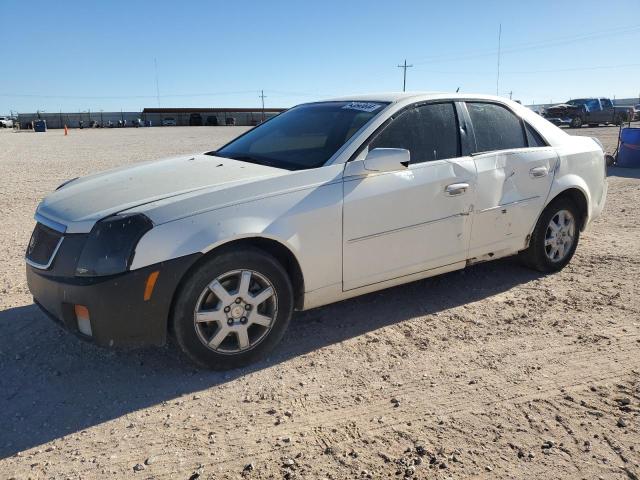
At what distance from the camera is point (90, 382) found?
3.24 metres

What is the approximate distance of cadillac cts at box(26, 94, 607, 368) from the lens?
119 inches

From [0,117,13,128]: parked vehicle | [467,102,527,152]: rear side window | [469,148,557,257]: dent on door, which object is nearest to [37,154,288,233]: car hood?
[469,148,557,257]: dent on door

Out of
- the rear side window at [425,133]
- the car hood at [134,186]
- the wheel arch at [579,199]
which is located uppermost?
the rear side window at [425,133]

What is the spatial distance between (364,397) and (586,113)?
35.5 meters

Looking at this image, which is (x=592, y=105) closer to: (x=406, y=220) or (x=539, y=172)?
(x=539, y=172)

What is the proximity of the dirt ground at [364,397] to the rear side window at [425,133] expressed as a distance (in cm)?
124

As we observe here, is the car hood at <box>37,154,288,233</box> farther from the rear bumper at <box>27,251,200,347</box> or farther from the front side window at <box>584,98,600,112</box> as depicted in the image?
the front side window at <box>584,98,600,112</box>

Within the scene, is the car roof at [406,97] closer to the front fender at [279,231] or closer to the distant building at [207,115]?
the front fender at [279,231]

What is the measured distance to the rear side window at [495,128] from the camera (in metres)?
4.49

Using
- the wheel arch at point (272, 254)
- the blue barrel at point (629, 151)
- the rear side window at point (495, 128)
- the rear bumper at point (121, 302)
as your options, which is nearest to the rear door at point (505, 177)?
the rear side window at point (495, 128)

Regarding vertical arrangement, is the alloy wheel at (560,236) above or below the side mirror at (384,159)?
below

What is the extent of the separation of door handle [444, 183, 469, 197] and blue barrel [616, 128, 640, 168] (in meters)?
11.2

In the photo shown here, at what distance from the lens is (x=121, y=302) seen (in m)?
2.96

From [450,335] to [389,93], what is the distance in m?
2.02
